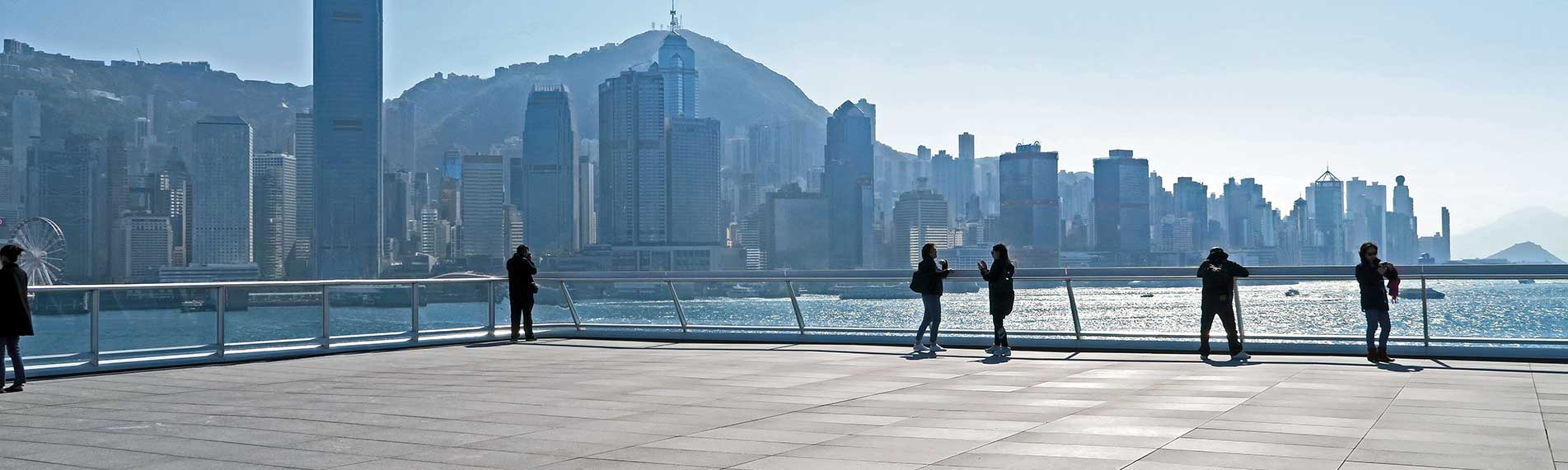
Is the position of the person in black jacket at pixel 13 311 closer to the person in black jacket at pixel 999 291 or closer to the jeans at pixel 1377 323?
the person in black jacket at pixel 999 291

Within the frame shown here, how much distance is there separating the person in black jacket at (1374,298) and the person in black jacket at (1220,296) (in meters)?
1.31

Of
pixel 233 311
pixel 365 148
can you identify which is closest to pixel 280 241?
pixel 365 148

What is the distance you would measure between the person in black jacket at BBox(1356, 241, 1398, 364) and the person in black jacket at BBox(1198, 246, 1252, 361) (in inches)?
51.7

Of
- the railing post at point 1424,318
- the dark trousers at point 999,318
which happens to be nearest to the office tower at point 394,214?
the dark trousers at point 999,318

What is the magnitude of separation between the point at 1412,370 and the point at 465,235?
607 ft

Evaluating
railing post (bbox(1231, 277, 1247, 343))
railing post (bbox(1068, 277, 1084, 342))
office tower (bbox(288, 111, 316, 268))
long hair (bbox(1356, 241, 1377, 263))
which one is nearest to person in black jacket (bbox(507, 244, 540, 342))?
railing post (bbox(1068, 277, 1084, 342))

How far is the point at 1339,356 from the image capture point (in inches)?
560

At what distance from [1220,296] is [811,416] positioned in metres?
7.12

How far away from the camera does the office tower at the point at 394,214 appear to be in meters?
183

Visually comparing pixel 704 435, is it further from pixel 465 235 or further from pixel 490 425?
pixel 465 235

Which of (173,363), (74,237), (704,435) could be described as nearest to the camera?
(704,435)

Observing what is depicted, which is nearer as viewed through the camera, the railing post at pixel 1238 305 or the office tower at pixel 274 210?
the railing post at pixel 1238 305

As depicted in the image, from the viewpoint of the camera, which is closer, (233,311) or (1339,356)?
(1339,356)

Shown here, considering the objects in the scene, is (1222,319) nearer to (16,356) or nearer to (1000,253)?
(1000,253)
